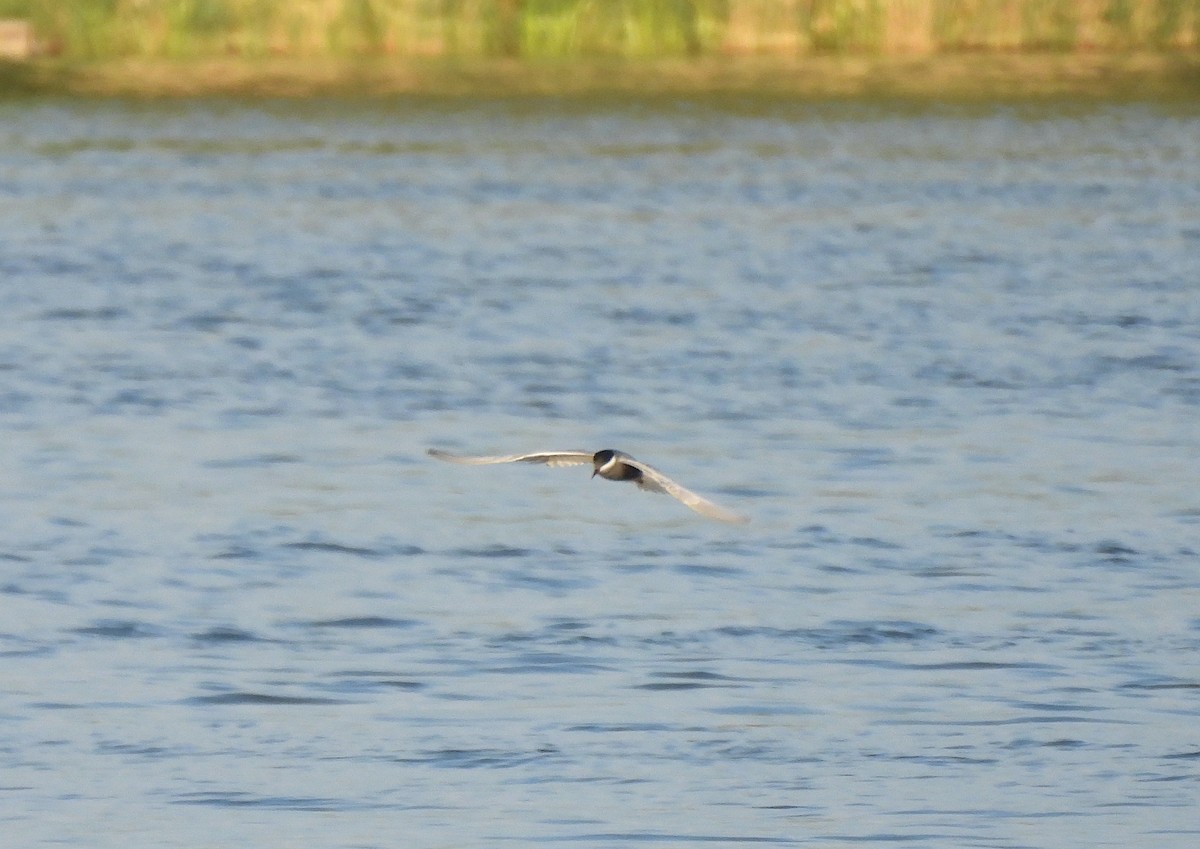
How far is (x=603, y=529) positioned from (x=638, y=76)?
88.0 feet

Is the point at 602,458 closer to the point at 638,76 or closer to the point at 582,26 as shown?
the point at 582,26

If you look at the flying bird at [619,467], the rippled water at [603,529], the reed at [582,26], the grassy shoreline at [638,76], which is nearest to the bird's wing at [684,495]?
the flying bird at [619,467]

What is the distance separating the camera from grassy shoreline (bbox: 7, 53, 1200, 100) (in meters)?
36.4

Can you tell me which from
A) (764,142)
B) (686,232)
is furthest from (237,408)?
(764,142)

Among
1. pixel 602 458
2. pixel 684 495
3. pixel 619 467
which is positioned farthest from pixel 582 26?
pixel 684 495

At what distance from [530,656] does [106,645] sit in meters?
1.48

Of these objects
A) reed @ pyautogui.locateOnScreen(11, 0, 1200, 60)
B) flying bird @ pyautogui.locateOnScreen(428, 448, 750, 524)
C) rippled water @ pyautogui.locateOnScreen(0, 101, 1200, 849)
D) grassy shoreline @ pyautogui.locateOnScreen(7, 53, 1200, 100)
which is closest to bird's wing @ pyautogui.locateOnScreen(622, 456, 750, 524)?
flying bird @ pyautogui.locateOnScreen(428, 448, 750, 524)

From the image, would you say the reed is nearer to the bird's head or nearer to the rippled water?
the rippled water

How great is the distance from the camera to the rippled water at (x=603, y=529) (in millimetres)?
7961

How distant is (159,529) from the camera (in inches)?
454

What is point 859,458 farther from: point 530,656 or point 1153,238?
point 1153,238

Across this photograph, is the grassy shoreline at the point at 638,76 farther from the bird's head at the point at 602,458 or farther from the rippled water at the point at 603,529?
the bird's head at the point at 602,458

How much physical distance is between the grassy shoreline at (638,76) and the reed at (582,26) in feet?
1.15

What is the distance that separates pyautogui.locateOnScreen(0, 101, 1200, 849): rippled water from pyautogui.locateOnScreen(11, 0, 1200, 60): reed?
37.0 feet
